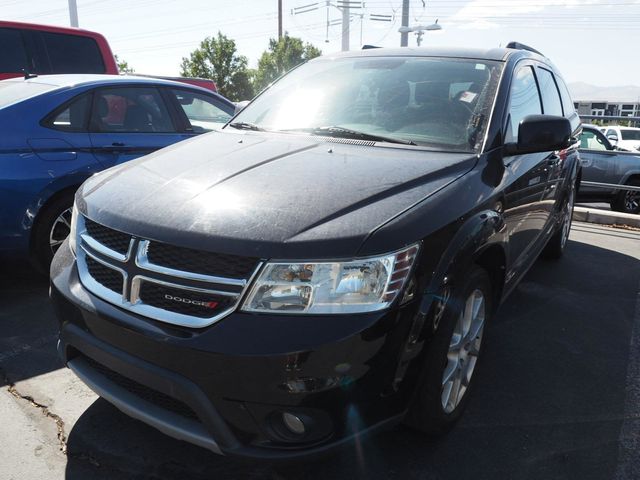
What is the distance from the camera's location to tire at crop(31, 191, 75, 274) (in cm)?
385

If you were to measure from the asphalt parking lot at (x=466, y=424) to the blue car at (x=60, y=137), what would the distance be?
0.58 metres

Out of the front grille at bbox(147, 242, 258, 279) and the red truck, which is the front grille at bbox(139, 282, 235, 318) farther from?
the red truck

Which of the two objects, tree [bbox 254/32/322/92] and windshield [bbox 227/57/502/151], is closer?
windshield [bbox 227/57/502/151]

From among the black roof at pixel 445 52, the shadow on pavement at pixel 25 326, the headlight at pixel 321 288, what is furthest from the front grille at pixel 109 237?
the black roof at pixel 445 52

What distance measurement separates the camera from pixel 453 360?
2371mm

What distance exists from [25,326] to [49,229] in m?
0.75

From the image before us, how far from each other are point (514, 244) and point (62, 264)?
2.27m

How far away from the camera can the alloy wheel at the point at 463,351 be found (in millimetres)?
2336

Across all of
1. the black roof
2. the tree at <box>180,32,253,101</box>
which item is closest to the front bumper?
the black roof

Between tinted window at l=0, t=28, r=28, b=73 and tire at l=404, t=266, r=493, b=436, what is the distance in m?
6.49

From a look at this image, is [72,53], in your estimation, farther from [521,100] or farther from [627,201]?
[627,201]

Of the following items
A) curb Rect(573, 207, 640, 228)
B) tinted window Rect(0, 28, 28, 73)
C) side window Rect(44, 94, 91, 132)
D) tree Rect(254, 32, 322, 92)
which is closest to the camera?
side window Rect(44, 94, 91, 132)

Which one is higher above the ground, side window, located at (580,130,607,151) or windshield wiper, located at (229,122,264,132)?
windshield wiper, located at (229,122,264,132)

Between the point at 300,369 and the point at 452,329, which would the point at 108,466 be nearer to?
the point at 300,369
